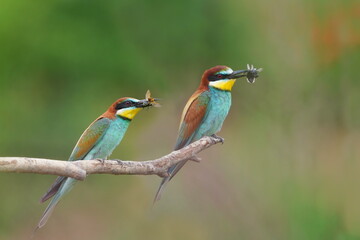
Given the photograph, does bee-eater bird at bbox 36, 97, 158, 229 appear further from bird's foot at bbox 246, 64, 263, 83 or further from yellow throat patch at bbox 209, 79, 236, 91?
yellow throat patch at bbox 209, 79, 236, 91

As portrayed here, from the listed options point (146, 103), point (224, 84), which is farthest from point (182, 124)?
point (146, 103)

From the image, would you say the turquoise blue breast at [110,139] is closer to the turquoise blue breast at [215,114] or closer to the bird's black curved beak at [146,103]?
the bird's black curved beak at [146,103]

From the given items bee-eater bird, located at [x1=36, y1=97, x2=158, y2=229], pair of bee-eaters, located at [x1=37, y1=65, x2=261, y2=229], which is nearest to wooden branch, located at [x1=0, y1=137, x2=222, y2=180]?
pair of bee-eaters, located at [x1=37, y1=65, x2=261, y2=229]

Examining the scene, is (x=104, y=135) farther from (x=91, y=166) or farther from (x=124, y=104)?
(x=91, y=166)

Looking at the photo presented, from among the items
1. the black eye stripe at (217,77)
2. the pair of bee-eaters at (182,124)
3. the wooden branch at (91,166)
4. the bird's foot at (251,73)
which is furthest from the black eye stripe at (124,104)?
the black eye stripe at (217,77)

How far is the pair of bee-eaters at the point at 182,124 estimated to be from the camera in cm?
193

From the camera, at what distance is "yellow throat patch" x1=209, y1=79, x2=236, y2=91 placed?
2.37 meters

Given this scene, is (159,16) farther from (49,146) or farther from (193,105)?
(193,105)

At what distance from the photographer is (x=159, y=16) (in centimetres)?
507

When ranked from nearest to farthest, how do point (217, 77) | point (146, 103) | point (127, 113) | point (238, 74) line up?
point (146, 103), point (127, 113), point (238, 74), point (217, 77)

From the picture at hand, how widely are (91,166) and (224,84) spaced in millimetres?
843

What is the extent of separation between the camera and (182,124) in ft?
8.25

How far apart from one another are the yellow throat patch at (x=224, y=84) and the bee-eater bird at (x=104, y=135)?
463 millimetres

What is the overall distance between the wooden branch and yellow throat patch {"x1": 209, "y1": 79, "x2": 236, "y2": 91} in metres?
0.27
